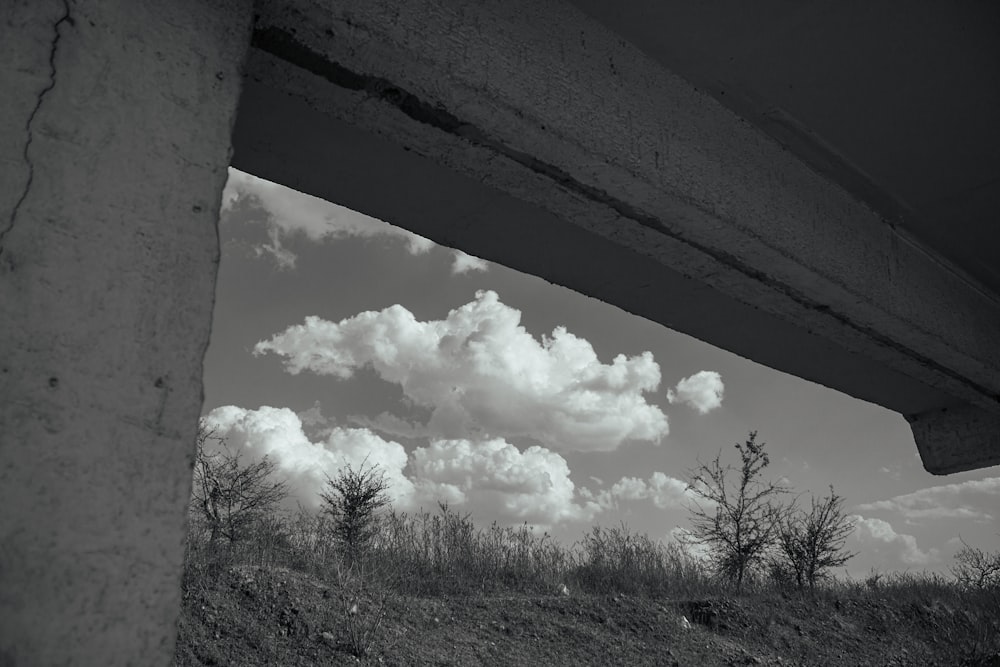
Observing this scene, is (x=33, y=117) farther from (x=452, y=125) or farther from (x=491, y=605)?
(x=491, y=605)

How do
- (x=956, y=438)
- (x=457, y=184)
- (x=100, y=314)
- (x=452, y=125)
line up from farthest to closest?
(x=956, y=438) < (x=457, y=184) < (x=452, y=125) < (x=100, y=314)

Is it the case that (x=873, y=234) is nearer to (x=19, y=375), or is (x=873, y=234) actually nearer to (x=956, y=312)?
(x=956, y=312)

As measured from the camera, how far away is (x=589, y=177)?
2018mm

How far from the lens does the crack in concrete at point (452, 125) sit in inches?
61.8

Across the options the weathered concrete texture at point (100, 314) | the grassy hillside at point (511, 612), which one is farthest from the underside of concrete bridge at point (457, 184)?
the grassy hillside at point (511, 612)

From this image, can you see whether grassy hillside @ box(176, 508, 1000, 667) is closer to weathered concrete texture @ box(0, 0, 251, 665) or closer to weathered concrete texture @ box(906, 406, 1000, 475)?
weathered concrete texture @ box(906, 406, 1000, 475)

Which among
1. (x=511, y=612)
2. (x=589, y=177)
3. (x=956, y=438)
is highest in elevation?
(x=589, y=177)

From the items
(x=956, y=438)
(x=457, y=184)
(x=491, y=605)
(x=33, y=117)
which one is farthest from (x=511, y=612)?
(x=33, y=117)

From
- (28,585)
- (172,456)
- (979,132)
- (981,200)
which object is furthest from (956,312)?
(28,585)

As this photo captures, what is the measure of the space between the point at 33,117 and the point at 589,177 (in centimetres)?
141

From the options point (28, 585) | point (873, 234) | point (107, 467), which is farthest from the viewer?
point (873, 234)

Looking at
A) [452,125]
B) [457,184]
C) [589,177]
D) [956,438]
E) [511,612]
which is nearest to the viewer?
[452,125]

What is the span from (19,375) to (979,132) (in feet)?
10.3

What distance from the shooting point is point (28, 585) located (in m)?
0.92
